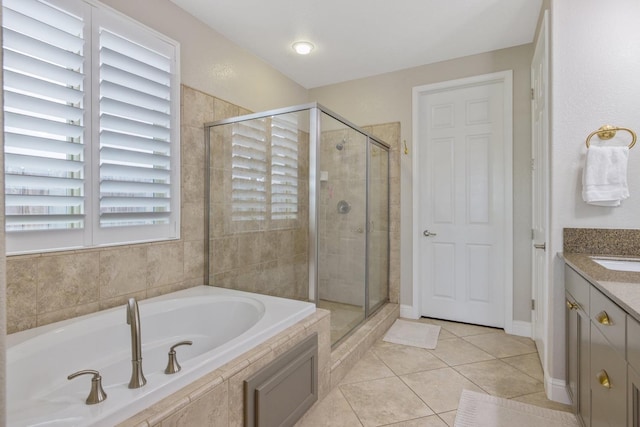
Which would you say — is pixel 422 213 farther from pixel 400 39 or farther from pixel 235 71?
pixel 235 71

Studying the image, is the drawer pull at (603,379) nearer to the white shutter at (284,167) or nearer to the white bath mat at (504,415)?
the white bath mat at (504,415)

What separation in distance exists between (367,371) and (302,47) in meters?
2.61

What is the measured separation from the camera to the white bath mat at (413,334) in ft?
9.05

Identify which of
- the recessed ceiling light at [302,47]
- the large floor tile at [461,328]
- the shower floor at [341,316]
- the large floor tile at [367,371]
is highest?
the recessed ceiling light at [302,47]

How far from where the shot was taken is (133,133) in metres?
2.00

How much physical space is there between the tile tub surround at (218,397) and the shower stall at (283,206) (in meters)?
0.69

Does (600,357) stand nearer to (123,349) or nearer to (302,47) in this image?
(123,349)

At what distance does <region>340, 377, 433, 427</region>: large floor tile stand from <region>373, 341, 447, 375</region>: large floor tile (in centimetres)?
18

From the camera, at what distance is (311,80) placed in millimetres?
3623

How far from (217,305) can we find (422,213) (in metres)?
2.13

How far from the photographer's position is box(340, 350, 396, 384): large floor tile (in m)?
2.21

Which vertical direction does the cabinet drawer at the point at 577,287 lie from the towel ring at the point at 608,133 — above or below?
below

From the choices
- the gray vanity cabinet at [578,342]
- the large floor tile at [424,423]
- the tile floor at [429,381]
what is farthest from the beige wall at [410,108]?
the large floor tile at [424,423]

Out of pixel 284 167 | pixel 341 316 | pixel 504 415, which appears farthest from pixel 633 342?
pixel 284 167
